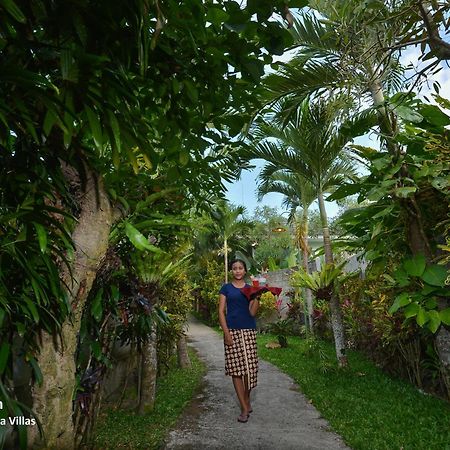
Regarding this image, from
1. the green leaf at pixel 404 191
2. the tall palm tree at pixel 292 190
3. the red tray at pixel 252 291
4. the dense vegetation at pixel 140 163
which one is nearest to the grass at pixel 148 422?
the dense vegetation at pixel 140 163

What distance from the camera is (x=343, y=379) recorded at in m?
5.06

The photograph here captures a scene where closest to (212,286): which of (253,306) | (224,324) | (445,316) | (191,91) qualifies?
(253,306)

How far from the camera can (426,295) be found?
8.97ft

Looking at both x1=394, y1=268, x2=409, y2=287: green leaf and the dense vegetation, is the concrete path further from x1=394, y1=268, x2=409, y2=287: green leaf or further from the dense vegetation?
x1=394, y1=268, x2=409, y2=287: green leaf

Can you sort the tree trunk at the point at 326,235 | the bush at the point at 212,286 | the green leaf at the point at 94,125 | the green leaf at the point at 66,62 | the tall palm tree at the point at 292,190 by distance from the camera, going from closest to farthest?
the green leaf at the point at 66,62, the green leaf at the point at 94,125, the tree trunk at the point at 326,235, the tall palm tree at the point at 292,190, the bush at the point at 212,286

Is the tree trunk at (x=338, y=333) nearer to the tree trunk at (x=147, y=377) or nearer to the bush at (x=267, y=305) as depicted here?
the tree trunk at (x=147, y=377)

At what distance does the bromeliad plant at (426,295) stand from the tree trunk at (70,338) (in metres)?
2.18

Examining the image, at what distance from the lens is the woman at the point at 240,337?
3.57 m

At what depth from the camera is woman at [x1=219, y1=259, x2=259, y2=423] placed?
3566 mm

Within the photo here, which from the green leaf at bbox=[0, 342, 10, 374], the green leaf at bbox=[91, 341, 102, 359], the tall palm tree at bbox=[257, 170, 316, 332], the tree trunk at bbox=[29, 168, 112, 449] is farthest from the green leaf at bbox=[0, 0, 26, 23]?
the tall palm tree at bbox=[257, 170, 316, 332]

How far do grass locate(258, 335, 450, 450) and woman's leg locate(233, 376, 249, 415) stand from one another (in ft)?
2.67

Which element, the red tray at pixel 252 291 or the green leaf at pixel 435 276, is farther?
the red tray at pixel 252 291

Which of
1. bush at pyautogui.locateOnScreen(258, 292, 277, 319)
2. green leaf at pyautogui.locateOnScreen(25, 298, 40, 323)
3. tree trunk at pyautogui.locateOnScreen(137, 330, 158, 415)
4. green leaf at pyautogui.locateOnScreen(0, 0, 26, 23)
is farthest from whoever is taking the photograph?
bush at pyautogui.locateOnScreen(258, 292, 277, 319)

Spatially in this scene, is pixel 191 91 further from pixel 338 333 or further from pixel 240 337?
pixel 338 333
